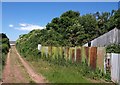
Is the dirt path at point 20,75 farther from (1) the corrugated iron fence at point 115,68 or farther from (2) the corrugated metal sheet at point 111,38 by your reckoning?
(2) the corrugated metal sheet at point 111,38

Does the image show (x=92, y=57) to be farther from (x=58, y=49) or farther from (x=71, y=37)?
(x=71, y=37)

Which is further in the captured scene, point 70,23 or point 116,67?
point 70,23

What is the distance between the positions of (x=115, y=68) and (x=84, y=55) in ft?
26.7

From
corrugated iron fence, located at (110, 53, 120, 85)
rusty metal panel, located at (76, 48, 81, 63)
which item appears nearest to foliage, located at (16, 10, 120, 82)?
rusty metal panel, located at (76, 48, 81, 63)

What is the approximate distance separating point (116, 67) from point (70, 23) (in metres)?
41.4

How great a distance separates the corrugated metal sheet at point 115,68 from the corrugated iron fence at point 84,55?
1851 millimetres

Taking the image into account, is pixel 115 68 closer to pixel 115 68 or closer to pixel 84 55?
pixel 115 68

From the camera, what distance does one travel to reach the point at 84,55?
23312 mm

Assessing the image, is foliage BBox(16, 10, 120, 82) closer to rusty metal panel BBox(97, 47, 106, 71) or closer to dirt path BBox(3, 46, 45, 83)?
dirt path BBox(3, 46, 45, 83)

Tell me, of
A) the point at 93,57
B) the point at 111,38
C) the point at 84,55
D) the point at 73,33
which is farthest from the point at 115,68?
the point at 73,33

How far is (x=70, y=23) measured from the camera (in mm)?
56156

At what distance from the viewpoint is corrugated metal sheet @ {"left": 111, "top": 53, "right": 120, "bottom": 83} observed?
1468 centimetres

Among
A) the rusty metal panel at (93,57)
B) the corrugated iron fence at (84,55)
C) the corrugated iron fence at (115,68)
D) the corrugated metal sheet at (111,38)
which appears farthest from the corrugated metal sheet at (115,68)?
the corrugated metal sheet at (111,38)

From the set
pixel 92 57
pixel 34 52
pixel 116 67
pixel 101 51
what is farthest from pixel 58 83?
pixel 34 52
